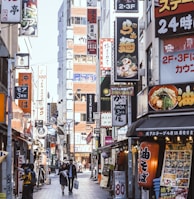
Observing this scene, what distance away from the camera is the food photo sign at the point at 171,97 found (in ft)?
64.6

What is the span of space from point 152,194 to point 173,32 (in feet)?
20.8

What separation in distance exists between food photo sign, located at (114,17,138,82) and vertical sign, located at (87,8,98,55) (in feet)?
126

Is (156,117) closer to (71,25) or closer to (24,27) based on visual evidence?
(24,27)

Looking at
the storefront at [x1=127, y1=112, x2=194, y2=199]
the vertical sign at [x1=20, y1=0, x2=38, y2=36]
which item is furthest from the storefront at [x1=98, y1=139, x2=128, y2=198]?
the vertical sign at [x1=20, y1=0, x2=38, y2=36]

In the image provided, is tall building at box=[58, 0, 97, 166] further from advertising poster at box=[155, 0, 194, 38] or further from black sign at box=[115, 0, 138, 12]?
advertising poster at box=[155, 0, 194, 38]

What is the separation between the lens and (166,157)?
808 inches

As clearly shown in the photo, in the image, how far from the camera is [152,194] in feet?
71.1

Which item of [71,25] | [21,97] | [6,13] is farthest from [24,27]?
[71,25]

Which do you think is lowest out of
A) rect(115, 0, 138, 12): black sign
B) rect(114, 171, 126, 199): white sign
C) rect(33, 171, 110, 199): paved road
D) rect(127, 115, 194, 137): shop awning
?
rect(33, 171, 110, 199): paved road

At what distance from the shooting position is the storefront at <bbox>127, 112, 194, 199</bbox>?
62.8ft

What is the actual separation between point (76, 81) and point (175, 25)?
88382mm

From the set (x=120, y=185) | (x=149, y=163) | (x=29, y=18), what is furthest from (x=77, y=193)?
(x=149, y=163)

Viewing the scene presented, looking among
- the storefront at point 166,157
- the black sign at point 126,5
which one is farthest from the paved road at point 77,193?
the black sign at point 126,5

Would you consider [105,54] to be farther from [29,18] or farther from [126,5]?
[126,5]
